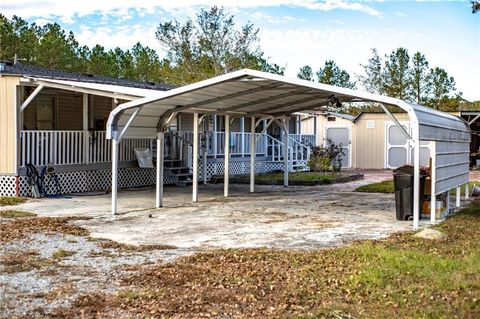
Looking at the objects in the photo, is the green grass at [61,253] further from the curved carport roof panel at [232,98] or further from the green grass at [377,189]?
the green grass at [377,189]

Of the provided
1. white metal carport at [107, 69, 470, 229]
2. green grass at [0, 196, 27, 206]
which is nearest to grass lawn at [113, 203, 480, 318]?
→ white metal carport at [107, 69, 470, 229]

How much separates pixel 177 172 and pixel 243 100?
600cm

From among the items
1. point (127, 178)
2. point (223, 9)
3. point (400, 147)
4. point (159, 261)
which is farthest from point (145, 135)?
point (223, 9)

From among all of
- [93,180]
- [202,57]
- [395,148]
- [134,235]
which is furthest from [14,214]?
[202,57]

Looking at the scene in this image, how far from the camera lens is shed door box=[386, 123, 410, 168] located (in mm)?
28328

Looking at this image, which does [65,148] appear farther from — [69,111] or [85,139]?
[69,111]

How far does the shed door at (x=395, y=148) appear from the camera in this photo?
2833cm

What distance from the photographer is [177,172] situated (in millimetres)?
18828

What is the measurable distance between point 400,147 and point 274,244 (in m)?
21.6

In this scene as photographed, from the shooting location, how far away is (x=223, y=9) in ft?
112

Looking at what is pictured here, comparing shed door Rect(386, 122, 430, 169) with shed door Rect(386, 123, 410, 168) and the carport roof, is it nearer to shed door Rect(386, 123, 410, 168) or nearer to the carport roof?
shed door Rect(386, 123, 410, 168)

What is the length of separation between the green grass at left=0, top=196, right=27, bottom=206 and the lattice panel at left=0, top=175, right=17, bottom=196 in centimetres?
39

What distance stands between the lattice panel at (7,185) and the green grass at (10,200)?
394 mm

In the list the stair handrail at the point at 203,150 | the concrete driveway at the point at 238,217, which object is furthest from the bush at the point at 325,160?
the concrete driveway at the point at 238,217
